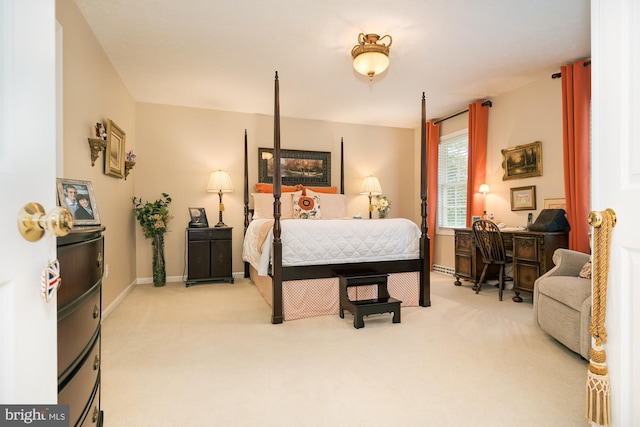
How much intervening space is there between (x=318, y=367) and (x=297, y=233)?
130 centimetres

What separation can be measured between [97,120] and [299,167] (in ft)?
9.85

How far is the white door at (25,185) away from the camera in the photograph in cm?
53

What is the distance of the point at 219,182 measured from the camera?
488 centimetres

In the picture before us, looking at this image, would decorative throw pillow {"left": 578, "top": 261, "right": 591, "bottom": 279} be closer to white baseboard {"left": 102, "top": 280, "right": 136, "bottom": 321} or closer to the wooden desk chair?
the wooden desk chair

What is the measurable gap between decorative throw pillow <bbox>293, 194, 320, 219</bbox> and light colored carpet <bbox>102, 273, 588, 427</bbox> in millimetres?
1788

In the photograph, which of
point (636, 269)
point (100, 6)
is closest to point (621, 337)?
point (636, 269)

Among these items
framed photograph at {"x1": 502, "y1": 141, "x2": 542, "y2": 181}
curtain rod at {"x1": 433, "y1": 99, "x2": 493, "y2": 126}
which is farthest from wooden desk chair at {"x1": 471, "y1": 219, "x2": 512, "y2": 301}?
curtain rod at {"x1": 433, "y1": 99, "x2": 493, "y2": 126}

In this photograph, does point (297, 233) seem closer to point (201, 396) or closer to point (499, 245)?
point (201, 396)

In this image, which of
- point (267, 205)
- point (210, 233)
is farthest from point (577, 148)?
point (210, 233)

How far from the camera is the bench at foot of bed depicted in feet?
9.45

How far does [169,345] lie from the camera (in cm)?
252

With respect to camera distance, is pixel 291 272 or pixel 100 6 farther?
pixel 291 272

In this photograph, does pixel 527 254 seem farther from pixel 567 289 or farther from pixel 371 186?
pixel 371 186

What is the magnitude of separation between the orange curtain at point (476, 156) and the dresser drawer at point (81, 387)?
473 cm
